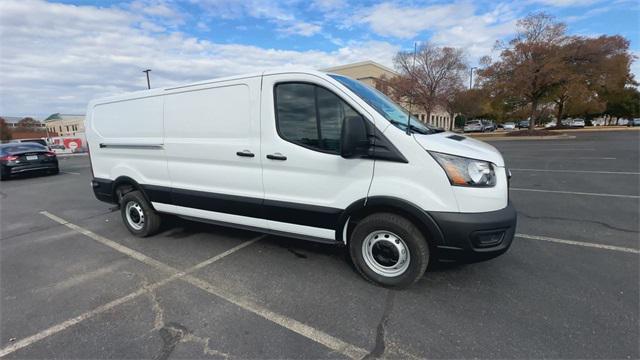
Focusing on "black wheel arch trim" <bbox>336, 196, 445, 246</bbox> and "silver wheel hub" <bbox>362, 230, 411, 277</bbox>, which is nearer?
"black wheel arch trim" <bbox>336, 196, 445, 246</bbox>

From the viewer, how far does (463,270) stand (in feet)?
11.5

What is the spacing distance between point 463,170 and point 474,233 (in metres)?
0.55

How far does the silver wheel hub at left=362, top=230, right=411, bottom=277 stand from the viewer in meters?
3.10

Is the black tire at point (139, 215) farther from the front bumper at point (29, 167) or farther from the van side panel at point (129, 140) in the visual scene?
the front bumper at point (29, 167)

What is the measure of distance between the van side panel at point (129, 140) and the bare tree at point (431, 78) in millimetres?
36671

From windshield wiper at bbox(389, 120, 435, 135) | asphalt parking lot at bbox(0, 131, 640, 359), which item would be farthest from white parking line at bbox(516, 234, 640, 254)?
windshield wiper at bbox(389, 120, 435, 135)

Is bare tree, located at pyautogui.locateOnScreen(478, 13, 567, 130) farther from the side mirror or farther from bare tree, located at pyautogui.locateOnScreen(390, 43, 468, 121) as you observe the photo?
the side mirror

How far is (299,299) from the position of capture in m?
3.07

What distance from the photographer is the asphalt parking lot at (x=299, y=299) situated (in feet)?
8.01

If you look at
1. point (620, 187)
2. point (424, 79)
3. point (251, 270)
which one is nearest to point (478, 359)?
point (251, 270)

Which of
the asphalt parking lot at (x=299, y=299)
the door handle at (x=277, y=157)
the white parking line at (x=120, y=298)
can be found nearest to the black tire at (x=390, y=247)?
the asphalt parking lot at (x=299, y=299)

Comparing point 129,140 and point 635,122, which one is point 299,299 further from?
point 635,122

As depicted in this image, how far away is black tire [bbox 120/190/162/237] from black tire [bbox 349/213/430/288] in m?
3.15

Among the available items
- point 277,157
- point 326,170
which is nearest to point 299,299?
point 326,170
